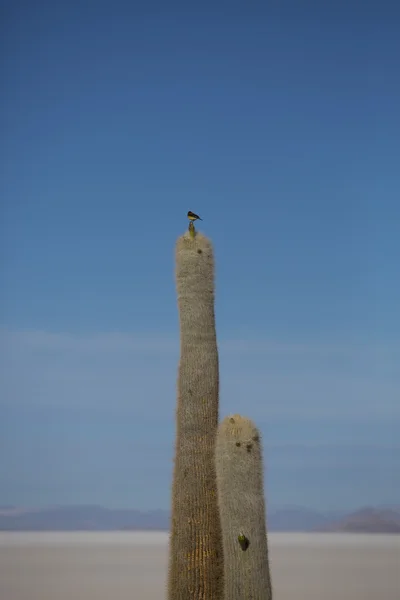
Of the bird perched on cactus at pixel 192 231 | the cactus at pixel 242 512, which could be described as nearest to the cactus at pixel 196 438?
the bird perched on cactus at pixel 192 231

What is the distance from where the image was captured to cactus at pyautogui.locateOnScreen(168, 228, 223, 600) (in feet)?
31.5

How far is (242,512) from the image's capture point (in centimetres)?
877

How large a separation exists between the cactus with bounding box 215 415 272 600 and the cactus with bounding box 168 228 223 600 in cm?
74

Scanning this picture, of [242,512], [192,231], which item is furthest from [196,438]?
[192,231]

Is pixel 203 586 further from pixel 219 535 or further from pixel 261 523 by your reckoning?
pixel 261 523

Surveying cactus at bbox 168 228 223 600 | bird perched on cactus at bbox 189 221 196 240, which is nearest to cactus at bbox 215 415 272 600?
cactus at bbox 168 228 223 600

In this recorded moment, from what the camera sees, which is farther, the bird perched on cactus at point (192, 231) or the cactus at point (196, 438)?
the bird perched on cactus at point (192, 231)

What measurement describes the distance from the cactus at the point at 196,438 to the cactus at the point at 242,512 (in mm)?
744

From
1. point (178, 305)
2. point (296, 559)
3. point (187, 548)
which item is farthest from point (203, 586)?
point (296, 559)

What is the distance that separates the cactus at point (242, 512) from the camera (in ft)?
28.4

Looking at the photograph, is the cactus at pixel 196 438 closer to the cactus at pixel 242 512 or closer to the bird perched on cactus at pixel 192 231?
the bird perched on cactus at pixel 192 231

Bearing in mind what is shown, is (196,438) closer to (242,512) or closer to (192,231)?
(242,512)

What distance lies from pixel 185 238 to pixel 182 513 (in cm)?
305

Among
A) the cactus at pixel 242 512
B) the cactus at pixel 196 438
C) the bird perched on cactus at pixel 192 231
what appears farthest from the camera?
the bird perched on cactus at pixel 192 231
